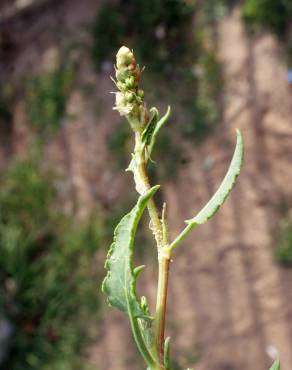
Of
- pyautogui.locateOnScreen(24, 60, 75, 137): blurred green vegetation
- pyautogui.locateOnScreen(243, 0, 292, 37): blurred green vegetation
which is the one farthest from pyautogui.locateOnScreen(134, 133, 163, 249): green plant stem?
pyautogui.locateOnScreen(24, 60, 75, 137): blurred green vegetation

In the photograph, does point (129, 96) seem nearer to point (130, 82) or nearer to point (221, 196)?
point (130, 82)

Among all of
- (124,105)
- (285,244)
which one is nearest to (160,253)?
(124,105)

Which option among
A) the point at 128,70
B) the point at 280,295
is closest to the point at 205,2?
the point at 280,295

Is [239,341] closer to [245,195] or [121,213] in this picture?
[245,195]

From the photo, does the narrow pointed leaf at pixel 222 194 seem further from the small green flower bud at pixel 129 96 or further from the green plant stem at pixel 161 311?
the small green flower bud at pixel 129 96

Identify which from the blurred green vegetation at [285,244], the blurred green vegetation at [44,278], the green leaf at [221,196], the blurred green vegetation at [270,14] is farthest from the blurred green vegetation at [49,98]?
the green leaf at [221,196]
